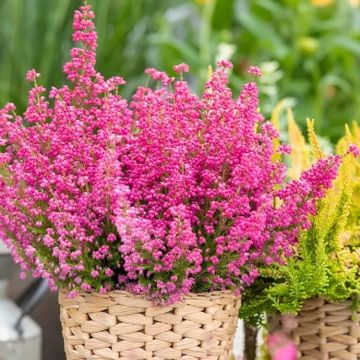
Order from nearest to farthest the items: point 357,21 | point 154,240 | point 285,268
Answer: point 154,240 < point 285,268 < point 357,21

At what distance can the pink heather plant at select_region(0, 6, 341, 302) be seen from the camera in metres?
0.80

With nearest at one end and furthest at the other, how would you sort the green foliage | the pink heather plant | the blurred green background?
the pink heather plant → the green foliage → the blurred green background

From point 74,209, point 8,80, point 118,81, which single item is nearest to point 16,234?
point 74,209

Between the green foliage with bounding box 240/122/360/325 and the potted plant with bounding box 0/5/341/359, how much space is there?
0.06m

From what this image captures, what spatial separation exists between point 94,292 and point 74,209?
9cm

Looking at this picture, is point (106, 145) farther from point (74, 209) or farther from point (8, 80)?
point (8, 80)

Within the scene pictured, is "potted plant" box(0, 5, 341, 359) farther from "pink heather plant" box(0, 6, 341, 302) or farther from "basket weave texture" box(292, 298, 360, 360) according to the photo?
"basket weave texture" box(292, 298, 360, 360)

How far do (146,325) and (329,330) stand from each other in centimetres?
26

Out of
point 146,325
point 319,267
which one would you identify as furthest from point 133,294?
point 319,267

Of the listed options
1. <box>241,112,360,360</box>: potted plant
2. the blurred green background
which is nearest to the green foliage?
<box>241,112,360,360</box>: potted plant

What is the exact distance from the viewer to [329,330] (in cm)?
99

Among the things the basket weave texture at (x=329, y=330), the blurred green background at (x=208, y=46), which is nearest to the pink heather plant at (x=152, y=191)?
the basket weave texture at (x=329, y=330)

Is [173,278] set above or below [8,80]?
below

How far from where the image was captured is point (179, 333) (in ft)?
2.77
